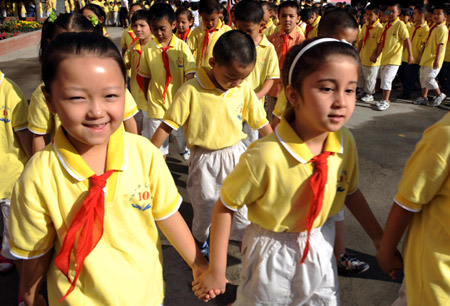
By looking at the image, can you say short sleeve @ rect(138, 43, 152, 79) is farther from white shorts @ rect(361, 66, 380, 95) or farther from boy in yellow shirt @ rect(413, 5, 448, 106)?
boy in yellow shirt @ rect(413, 5, 448, 106)

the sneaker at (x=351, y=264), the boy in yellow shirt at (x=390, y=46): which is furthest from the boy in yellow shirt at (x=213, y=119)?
the boy in yellow shirt at (x=390, y=46)

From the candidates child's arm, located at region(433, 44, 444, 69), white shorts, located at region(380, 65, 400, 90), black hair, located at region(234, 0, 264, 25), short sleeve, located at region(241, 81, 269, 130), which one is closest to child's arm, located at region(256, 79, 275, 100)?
black hair, located at region(234, 0, 264, 25)

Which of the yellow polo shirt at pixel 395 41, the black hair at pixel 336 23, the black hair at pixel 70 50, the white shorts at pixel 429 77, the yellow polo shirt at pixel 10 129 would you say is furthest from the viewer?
the white shorts at pixel 429 77

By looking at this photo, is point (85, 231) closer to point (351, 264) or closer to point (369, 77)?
point (351, 264)

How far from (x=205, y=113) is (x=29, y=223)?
1.58 m

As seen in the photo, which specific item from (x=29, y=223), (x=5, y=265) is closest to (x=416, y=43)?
(x=5, y=265)

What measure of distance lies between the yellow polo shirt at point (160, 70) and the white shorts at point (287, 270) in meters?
2.54

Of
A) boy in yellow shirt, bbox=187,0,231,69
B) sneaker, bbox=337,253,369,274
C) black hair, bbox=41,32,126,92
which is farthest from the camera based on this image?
boy in yellow shirt, bbox=187,0,231,69

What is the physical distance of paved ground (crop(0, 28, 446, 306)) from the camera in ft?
8.87

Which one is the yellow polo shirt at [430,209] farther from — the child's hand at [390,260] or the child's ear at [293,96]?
the child's ear at [293,96]

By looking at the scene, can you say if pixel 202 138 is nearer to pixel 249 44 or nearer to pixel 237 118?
pixel 237 118

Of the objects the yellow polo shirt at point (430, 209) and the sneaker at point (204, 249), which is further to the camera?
the sneaker at point (204, 249)

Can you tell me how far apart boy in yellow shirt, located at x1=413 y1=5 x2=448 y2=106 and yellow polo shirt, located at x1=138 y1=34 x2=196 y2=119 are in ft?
18.2

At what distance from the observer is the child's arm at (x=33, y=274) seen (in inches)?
56.1
